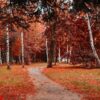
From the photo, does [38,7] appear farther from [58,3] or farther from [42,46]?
[42,46]

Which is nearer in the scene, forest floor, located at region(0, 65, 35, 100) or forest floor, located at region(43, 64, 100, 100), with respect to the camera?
forest floor, located at region(0, 65, 35, 100)

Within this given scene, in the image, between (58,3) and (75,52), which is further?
(75,52)

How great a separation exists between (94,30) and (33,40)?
144 feet

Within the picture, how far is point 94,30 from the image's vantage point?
165ft

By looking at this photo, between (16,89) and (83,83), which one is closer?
(16,89)

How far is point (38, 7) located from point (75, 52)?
38.3 m

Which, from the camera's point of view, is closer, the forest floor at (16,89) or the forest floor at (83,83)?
the forest floor at (16,89)

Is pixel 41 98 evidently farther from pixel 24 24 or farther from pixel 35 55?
pixel 35 55

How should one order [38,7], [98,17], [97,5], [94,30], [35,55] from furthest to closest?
[35,55] < [94,30] < [98,17] < [38,7] < [97,5]

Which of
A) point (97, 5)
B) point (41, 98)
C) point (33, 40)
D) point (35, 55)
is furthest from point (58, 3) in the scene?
point (35, 55)

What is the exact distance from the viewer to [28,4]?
49.0 ft

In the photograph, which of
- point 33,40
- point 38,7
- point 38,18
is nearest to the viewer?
point 38,7

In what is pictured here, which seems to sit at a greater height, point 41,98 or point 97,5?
point 97,5

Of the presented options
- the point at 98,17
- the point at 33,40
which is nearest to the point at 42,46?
the point at 33,40
